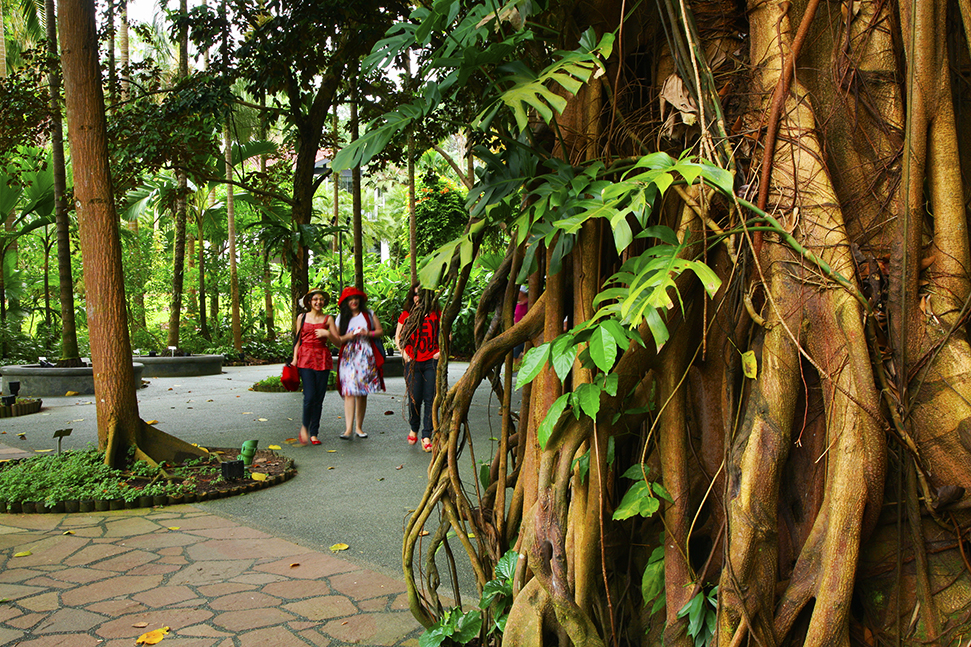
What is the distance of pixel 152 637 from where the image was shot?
10.9 ft

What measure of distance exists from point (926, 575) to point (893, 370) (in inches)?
24.3

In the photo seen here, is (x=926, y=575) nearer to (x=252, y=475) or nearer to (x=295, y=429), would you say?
(x=252, y=475)

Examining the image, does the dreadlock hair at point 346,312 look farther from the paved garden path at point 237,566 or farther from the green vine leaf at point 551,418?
the green vine leaf at point 551,418

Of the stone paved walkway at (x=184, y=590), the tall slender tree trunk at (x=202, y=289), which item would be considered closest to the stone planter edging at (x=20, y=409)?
the stone paved walkway at (x=184, y=590)

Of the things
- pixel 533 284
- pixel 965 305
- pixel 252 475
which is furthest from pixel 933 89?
pixel 252 475

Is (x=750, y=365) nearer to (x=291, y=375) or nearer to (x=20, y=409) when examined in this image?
(x=291, y=375)

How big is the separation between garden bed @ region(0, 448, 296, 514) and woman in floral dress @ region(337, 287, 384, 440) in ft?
4.30

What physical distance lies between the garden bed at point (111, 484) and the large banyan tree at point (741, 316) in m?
3.56

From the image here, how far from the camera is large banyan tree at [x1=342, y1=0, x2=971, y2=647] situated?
2.27 m

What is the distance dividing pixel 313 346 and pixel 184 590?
4087 millimetres

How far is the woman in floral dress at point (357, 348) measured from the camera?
Answer: 778 cm

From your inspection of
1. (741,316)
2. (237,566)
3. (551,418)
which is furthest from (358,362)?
(741,316)

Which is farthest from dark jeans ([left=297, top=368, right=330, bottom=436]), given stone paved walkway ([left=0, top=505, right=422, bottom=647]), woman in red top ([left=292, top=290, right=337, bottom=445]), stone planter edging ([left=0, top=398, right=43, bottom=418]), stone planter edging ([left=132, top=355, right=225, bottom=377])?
stone planter edging ([left=132, top=355, right=225, bottom=377])

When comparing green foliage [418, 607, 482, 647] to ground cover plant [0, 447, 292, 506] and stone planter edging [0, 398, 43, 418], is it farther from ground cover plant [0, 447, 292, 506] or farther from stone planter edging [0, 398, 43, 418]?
stone planter edging [0, 398, 43, 418]
